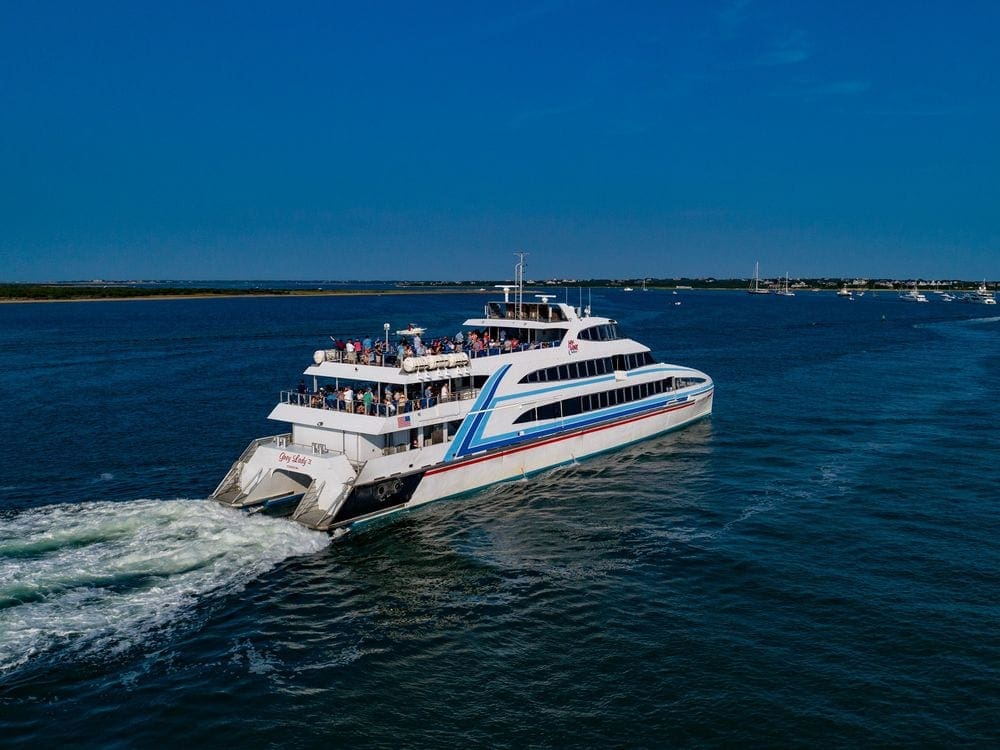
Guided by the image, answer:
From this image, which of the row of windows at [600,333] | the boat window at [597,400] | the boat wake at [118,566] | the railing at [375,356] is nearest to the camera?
the boat wake at [118,566]

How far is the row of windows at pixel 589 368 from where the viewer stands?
1337 inches

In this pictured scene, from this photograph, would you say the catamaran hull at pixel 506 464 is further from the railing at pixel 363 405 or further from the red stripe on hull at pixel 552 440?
the railing at pixel 363 405

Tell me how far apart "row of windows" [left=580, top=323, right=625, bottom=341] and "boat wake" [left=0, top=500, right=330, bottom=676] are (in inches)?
696

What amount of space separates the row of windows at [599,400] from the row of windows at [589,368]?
1.06 metres

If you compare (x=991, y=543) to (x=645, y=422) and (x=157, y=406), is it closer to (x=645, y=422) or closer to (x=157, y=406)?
(x=645, y=422)

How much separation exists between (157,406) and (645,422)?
30.9 metres

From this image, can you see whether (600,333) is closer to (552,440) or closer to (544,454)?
(552,440)

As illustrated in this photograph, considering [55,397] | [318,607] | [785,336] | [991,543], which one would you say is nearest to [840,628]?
[991,543]

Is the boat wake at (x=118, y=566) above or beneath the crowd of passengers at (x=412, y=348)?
beneath

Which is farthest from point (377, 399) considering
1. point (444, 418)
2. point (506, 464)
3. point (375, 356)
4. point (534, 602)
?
point (534, 602)

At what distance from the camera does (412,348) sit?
32.3 m

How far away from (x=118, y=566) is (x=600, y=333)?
24.5 metres

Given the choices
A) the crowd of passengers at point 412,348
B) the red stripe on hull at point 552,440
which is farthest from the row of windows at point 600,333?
the red stripe on hull at point 552,440

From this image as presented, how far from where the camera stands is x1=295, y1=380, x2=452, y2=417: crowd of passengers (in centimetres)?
2825
